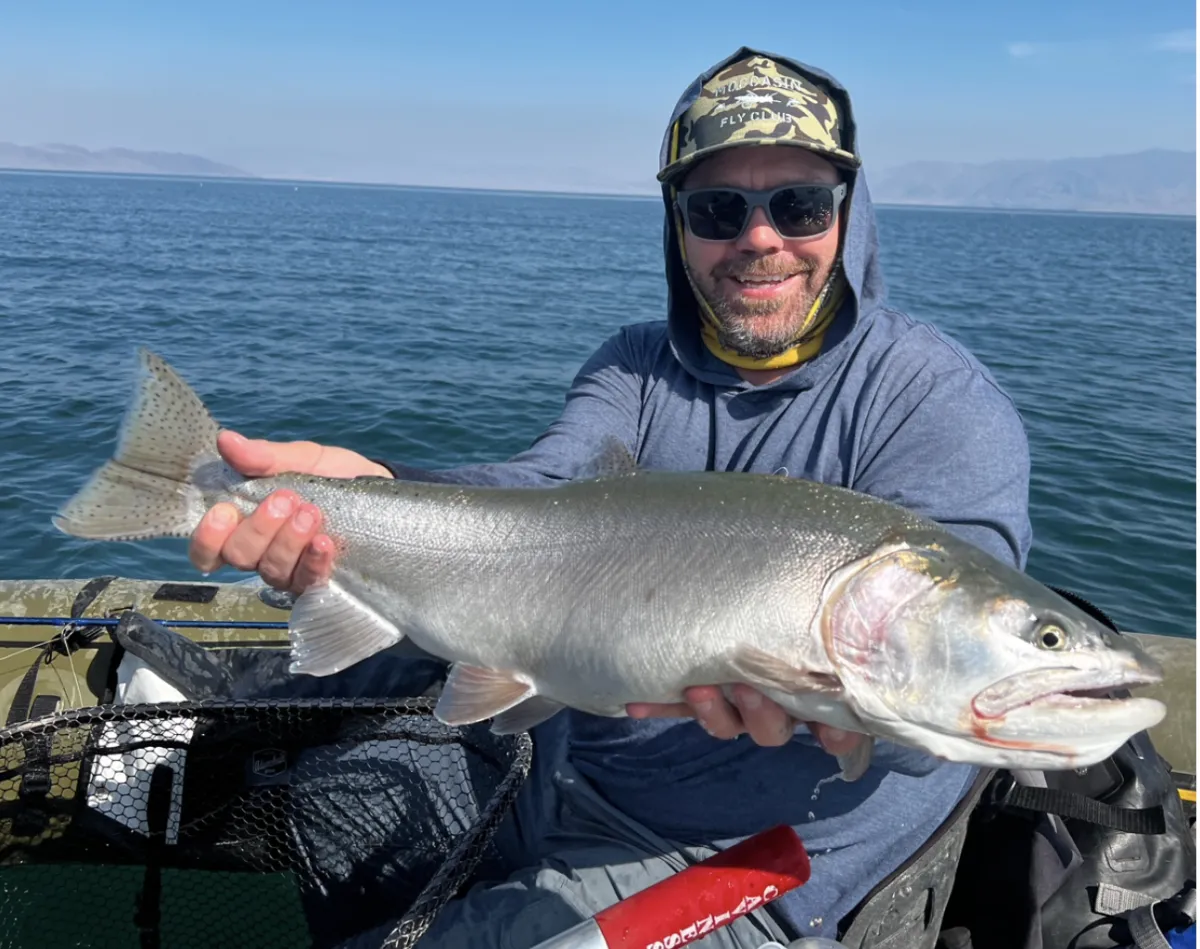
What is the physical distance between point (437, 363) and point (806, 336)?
16944 mm

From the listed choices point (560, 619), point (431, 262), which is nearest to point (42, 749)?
point (560, 619)

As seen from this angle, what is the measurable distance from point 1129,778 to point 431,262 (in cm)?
4186

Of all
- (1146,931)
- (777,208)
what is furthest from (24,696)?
(1146,931)

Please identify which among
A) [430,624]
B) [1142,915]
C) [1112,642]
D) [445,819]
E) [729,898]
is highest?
[1112,642]

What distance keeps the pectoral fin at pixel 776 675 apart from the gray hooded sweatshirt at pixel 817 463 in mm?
505

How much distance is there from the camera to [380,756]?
13.6 feet

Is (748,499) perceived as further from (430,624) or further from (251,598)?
(251,598)

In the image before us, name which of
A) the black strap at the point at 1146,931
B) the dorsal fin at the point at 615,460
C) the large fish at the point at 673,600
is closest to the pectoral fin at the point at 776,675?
the large fish at the point at 673,600

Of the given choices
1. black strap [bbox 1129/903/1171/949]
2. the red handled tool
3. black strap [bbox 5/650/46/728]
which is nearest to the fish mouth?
the red handled tool

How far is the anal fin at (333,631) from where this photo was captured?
328 cm

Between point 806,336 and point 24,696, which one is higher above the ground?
point 806,336

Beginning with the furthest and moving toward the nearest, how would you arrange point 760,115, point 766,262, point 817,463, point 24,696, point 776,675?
point 24,696 → point 766,262 → point 760,115 → point 817,463 → point 776,675

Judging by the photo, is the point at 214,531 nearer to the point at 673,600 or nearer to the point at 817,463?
the point at 673,600

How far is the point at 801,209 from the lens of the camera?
3.71 metres
